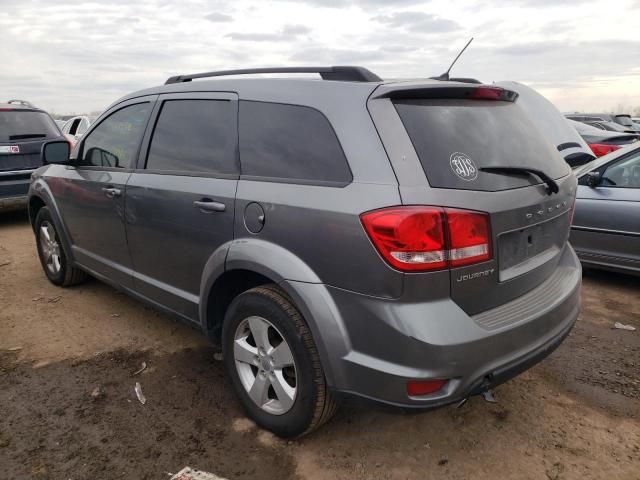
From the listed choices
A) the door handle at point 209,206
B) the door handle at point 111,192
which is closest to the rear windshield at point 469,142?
the door handle at point 209,206

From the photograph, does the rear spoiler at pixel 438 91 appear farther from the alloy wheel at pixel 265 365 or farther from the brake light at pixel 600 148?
the brake light at pixel 600 148

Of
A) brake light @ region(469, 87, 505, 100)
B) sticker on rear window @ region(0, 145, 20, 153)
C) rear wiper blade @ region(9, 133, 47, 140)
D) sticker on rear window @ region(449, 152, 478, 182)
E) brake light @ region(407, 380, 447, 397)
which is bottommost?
brake light @ region(407, 380, 447, 397)

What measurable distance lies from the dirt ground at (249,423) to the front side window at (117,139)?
4.23 ft

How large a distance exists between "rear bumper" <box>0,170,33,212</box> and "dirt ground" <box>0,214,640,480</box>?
395cm

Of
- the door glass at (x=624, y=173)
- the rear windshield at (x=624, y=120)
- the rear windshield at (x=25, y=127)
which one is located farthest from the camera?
the rear windshield at (x=624, y=120)

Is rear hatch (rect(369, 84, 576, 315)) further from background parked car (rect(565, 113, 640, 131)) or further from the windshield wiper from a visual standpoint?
background parked car (rect(565, 113, 640, 131))

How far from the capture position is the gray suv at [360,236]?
78.4 inches

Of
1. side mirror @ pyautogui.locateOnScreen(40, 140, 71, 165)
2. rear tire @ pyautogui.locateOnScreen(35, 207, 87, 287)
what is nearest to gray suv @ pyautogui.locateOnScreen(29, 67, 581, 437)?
side mirror @ pyautogui.locateOnScreen(40, 140, 71, 165)

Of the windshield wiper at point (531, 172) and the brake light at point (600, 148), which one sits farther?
the brake light at point (600, 148)

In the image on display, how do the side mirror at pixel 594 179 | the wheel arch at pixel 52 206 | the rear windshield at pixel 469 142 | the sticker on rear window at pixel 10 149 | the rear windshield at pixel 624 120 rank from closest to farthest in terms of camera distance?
the rear windshield at pixel 469 142 → the wheel arch at pixel 52 206 → the side mirror at pixel 594 179 → the sticker on rear window at pixel 10 149 → the rear windshield at pixel 624 120

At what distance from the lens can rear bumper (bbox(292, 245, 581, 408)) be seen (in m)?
1.97

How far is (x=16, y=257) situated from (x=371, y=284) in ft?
17.5

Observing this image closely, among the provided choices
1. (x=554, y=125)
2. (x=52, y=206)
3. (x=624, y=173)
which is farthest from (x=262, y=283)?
Result: (x=554, y=125)

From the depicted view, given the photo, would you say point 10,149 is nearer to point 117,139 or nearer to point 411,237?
point 117,139
